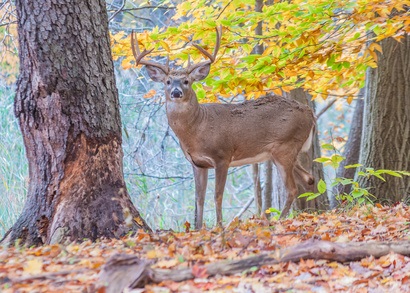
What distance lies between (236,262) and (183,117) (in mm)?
3815

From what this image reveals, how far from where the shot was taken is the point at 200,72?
7.21 m

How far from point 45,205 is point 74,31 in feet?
4.44

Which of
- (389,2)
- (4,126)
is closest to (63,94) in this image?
(389,2)

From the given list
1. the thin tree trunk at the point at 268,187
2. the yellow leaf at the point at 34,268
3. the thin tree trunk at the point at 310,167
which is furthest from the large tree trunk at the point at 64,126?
the thin tree trunk at the point at 268,187

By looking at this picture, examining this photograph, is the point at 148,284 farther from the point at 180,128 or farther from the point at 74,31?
the point at 180,128

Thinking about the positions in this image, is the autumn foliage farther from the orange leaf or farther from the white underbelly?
the orange leaf

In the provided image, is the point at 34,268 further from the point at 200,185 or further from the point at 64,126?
the point at 200,185

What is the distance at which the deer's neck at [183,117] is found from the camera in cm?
740

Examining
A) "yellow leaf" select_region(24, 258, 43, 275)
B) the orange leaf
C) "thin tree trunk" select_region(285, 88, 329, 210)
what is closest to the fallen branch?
the orange leaf

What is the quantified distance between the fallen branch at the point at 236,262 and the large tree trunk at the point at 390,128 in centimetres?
363

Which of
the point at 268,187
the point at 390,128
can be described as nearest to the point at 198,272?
the point at 390,128

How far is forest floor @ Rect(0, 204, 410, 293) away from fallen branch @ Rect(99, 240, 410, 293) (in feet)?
0.10

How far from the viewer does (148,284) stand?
3408 millimetres

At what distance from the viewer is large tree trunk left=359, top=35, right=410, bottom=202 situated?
7793 mm
